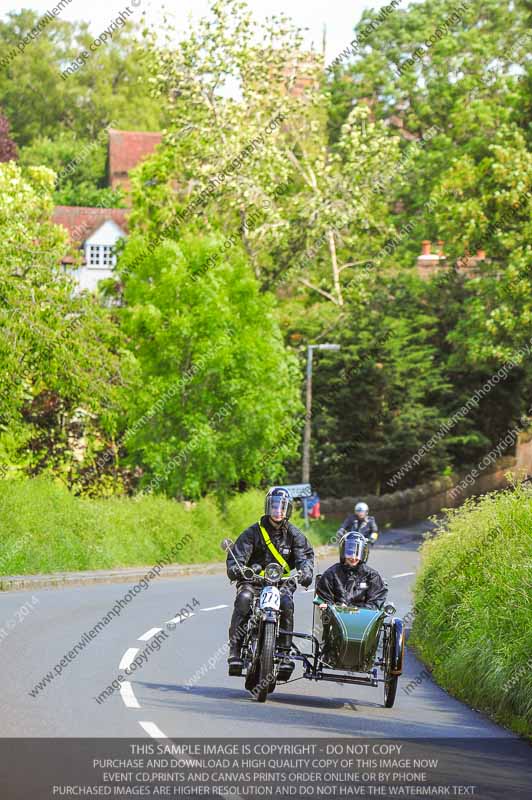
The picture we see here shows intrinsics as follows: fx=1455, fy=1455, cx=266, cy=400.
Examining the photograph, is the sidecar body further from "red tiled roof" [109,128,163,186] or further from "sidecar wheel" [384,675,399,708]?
"red tiled roof" [109,128,163,186]

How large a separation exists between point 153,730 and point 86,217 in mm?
72525

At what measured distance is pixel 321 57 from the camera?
52.0m

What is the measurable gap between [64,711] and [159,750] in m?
1.90

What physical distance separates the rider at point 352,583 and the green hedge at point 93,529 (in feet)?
51.6

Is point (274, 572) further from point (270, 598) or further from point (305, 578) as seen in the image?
point (270, 598)

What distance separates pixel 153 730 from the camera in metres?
10.8

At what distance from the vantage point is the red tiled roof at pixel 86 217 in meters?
79.6

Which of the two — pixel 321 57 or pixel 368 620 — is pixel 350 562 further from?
pixel 321 57

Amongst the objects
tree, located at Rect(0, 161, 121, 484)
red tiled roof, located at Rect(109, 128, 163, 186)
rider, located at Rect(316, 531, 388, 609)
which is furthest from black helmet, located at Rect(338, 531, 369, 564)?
red tiled roof, located at Rect(109, 128, 163, 186)

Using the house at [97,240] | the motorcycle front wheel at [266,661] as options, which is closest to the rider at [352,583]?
the motorcycle front wheel at [266,661]

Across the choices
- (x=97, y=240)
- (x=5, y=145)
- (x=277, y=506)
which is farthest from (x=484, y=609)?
(x=97, y=240)

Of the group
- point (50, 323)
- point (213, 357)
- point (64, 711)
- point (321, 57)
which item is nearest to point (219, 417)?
point (213, 357)

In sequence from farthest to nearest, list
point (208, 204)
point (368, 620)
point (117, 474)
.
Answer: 1. point (208, 204)
2. point (117, 474)
3. point (368, 620)

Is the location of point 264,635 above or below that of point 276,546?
below
